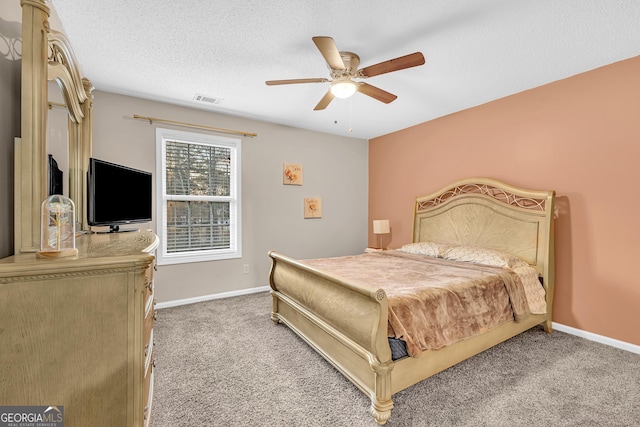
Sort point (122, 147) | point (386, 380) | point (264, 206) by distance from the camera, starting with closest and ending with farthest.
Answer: point (386, 380), point (122, 147), point (264, 206)

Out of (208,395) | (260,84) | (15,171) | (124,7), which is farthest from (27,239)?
(260,84)

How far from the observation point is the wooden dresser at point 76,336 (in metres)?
0.98

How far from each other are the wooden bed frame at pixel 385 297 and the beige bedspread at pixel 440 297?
0.40ft

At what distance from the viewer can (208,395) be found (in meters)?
1.97

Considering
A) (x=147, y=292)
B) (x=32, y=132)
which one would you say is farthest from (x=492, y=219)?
(x=32, y=132)

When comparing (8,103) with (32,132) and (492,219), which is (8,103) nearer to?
(32,132)

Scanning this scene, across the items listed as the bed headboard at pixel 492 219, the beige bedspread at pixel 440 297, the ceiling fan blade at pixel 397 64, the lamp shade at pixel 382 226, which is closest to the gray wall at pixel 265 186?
the lamp shade at pixel 382 226

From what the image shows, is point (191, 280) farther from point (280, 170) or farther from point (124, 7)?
point (124, 7)

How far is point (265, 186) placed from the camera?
14.5 ft

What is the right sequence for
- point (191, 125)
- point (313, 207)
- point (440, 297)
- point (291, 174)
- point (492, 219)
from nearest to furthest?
point (440, 297)
point (492, 219)
point (191, 125)
point (291, 174)
point (313, 207)

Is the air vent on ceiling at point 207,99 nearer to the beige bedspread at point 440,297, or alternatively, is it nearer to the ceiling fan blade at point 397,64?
the ceiling fan blade at point 397,64

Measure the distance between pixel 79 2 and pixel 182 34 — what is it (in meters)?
0.63

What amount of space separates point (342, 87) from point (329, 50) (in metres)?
0.49

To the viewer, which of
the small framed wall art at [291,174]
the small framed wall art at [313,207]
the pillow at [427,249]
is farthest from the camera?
the small framed wall art at [313,207]
